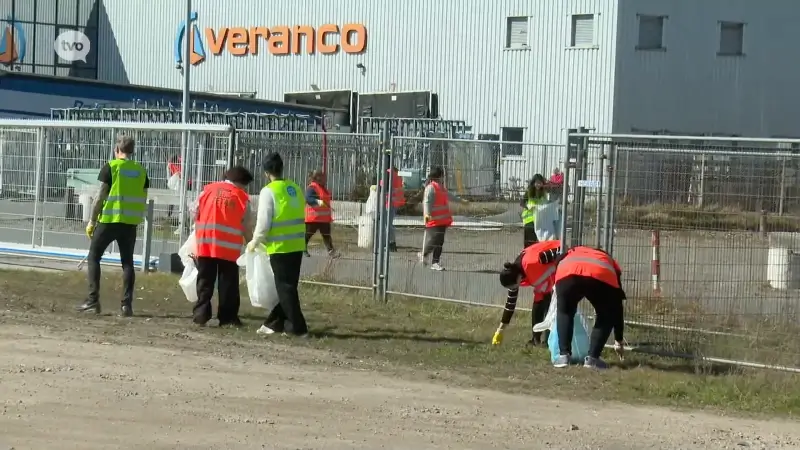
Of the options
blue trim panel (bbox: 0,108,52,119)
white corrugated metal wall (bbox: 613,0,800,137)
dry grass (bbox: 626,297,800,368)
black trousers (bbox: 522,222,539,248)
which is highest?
white corrugated metal wall (bbox: 613,0,800,137)

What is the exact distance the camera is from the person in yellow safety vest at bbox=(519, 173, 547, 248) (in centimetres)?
1406

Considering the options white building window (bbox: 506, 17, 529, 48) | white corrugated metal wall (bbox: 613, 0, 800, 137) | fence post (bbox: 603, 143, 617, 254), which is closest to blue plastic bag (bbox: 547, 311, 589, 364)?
fence post (bbox: 603, 143, 617, 254)

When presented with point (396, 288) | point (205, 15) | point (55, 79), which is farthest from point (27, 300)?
point (205, 15)

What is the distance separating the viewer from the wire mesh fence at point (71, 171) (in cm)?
1669

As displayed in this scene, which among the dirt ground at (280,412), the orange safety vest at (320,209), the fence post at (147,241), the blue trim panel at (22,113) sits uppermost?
the blue trim panel at (22,113)

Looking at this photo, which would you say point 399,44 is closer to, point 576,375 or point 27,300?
point 27,300

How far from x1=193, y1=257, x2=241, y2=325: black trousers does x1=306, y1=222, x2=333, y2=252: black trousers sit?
2.88 m

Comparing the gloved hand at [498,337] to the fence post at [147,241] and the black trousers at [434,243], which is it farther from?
the fence post at [147,241]

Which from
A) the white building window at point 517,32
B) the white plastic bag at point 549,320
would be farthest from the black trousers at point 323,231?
the white building window at point 517,32

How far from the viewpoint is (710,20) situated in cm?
4303

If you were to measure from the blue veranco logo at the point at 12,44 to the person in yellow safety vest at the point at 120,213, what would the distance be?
47311 mm

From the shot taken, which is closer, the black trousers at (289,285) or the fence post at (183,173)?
the black trousers at (289,285)

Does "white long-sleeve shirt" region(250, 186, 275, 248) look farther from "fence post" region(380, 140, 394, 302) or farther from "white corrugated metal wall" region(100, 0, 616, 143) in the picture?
"white corrugated metal wall" region(100, 0, 616, 143)

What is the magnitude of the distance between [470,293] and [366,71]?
3345 cm
